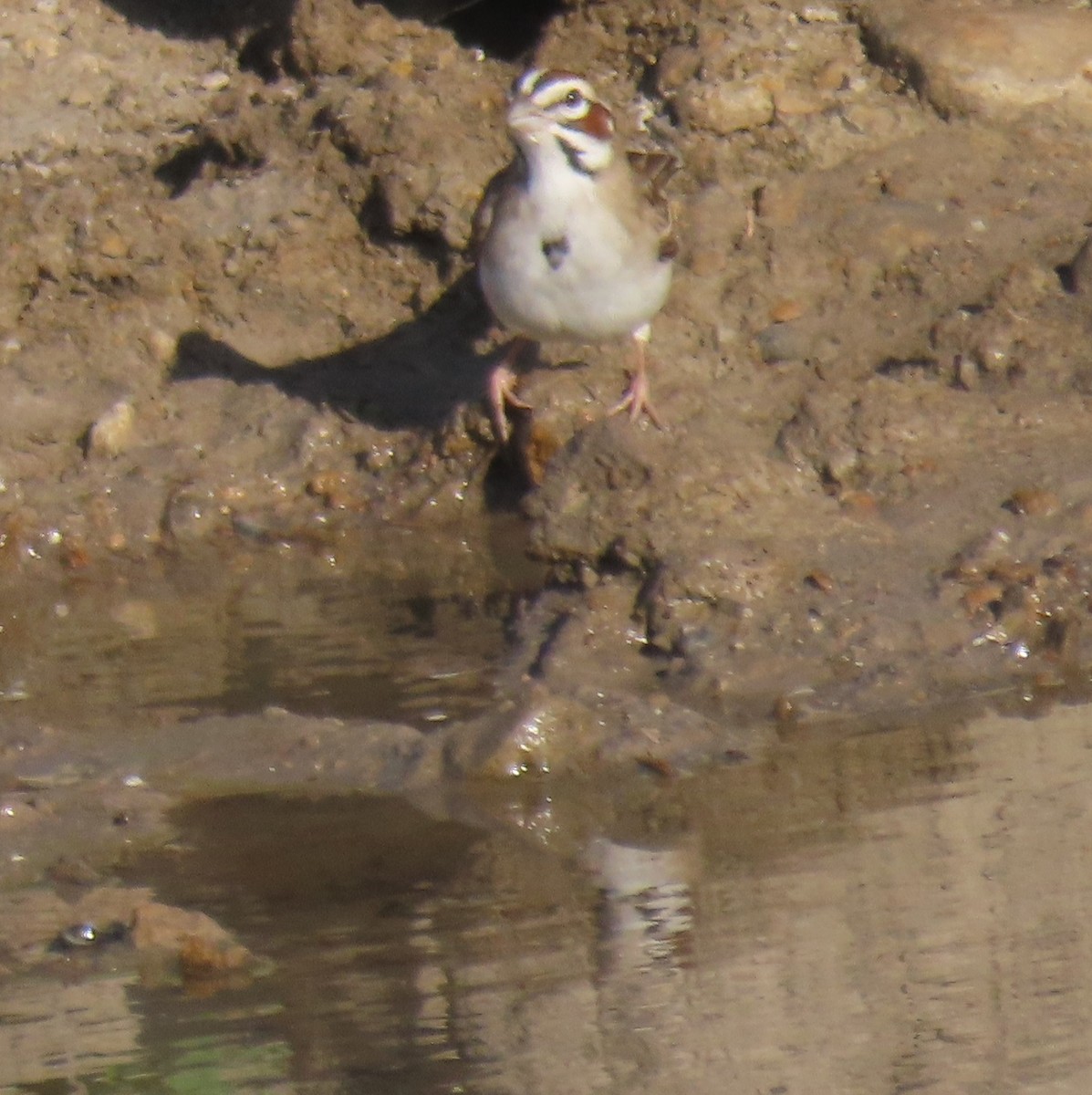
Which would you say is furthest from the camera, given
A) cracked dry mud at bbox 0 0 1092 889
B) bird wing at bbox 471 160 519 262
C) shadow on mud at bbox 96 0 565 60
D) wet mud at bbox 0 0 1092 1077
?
shadow on mud at bbox 96 0 565 60

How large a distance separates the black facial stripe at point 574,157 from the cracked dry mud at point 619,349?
752 mm

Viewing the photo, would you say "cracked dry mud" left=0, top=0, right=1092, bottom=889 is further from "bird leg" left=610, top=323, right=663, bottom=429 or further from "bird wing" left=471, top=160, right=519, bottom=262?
"bird wing" left=471, top=160, right=519, bottom=262

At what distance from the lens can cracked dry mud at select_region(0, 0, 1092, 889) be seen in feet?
19.7

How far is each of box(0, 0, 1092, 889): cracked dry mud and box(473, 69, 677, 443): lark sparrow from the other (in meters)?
0.40

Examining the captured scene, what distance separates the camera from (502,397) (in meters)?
7.21

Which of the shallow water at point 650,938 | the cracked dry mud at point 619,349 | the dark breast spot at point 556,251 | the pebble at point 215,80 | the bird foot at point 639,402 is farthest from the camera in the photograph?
the pebble at point 215,80

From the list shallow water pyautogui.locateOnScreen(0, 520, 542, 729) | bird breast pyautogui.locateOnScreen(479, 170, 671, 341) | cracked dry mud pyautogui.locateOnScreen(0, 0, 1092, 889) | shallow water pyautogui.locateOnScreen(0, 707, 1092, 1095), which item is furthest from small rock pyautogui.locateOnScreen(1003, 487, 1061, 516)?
shallow water pyautogui.locateOnScreen(0, 520, 542, 729)

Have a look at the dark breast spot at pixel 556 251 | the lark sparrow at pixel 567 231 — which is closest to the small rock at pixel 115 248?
the lark sparrow at pixel 567 231

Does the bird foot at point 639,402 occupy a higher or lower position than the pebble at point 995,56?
lower

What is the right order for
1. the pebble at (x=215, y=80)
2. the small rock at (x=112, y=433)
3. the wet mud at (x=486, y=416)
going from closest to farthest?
the wet mud at (x=486, y=416) → the small rock at (x=112, y=433) → the pebble at (x=215, y=80)

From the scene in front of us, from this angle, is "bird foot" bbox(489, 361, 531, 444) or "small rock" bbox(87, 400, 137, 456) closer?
"bird foot" bbox(489, 361, 531, 444)

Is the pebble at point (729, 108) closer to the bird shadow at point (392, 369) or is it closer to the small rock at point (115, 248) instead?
the bird shadow at point (392, 369)

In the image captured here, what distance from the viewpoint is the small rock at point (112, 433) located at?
7609 mm

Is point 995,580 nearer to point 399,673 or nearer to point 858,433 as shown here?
point 858,433
